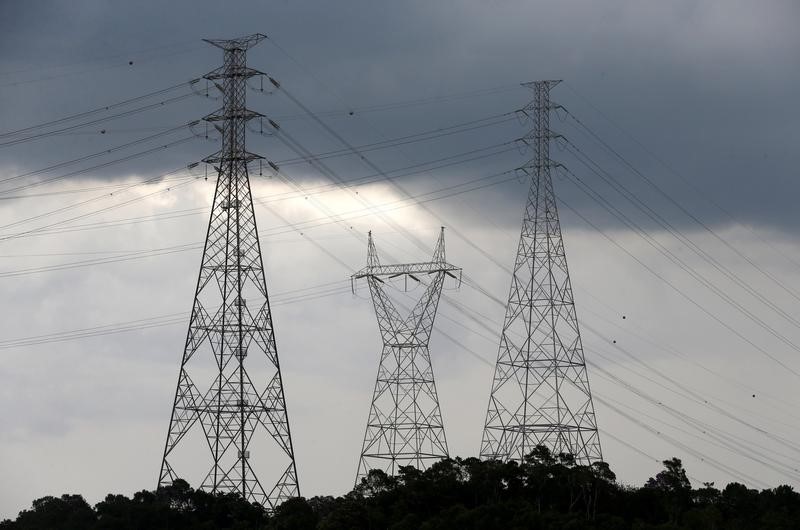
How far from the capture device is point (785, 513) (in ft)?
374

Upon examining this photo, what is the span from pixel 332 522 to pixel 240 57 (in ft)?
108

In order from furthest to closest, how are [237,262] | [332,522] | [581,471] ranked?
1. [581,471]
2. [332,522]
3. [237,262]

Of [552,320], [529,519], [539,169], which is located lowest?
[529,519]

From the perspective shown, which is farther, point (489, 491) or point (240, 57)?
point (489, 491)

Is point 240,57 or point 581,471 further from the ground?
point 240,57

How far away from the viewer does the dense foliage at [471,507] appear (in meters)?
104

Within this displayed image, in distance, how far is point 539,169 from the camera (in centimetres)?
10850

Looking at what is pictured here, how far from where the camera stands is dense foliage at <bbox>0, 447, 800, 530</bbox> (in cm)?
10438

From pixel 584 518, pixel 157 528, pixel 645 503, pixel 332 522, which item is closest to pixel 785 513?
pixel 645 503

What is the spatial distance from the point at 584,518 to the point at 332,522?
18.0 metres

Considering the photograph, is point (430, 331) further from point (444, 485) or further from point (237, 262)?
point (237, 262)

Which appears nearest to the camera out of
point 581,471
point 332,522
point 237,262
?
point 237,262

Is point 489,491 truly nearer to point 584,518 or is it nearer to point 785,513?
point 584,518

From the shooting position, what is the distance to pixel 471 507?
113m
